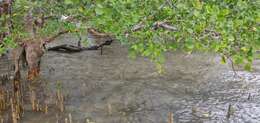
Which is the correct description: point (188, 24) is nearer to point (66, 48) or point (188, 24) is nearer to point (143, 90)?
point (143, 90)

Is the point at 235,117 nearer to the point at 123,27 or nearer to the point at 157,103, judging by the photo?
the point at 157,103

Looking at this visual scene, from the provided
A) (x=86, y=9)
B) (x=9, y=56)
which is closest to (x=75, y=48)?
(x=9, y=56)

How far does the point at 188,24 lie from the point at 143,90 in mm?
5860

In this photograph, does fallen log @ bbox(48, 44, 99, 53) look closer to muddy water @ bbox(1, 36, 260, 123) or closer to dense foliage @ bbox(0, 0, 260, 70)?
muddy water @ bbox(1, 36, 260, 123)

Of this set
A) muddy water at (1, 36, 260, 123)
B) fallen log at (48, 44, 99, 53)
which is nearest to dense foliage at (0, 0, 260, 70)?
muddy water at (1, 36, 260, 123)

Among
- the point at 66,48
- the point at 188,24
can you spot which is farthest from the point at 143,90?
the point at 188,24

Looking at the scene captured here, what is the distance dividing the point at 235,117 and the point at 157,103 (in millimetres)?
1778

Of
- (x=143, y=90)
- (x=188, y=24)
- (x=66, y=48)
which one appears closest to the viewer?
(x=188, y=24)

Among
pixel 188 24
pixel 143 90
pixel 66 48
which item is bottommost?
pixel 143 90

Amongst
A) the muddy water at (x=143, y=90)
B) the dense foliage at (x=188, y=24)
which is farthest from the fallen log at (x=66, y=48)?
the dense foliage at (x=188, y=24)

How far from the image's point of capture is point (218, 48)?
16.6 feet

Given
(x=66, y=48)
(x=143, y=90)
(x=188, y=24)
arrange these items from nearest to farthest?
(x=188, y=24), (x=143, y=90), (x=66, y=48)

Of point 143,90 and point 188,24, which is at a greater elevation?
point 188,24

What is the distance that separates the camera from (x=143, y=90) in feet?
35.0
